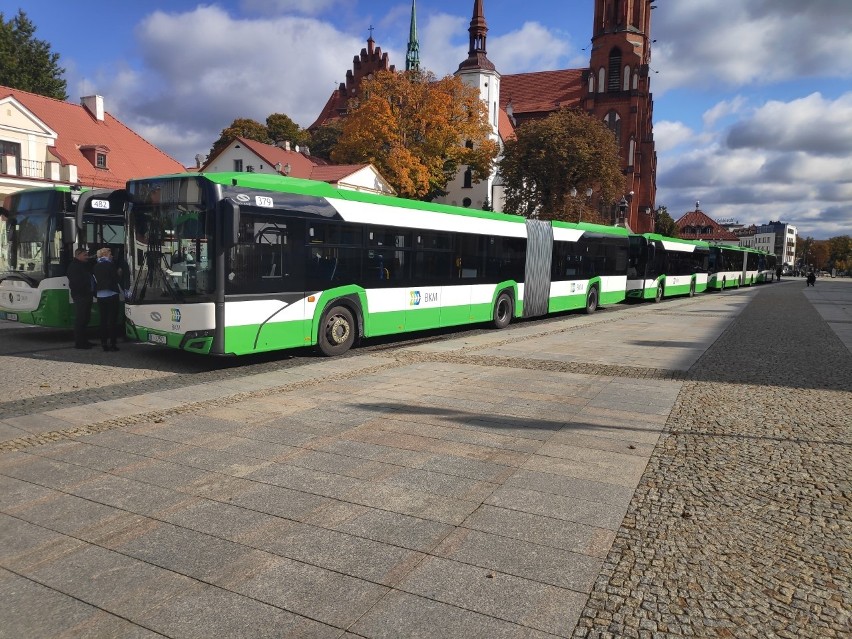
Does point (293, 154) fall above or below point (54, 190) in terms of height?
above

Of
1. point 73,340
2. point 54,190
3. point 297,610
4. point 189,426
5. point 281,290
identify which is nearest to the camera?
point 297,610

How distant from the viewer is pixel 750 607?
3.33 meters

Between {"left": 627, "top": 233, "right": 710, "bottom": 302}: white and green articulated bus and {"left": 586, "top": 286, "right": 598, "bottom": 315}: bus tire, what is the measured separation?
220 inches

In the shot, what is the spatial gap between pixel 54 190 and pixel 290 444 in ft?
30.7

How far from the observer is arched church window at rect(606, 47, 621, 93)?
249ft

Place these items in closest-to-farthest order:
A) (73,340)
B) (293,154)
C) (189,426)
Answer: (189,426) → (73,340) → (293,154)

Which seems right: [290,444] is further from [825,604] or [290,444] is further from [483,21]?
[483,21]

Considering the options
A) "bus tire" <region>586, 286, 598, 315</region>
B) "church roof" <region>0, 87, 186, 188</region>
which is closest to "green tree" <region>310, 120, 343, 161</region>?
"church roof" <region>0, 87, 186, 188</region>

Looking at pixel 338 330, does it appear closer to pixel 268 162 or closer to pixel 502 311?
pixel 502 311

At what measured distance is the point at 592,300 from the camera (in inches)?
897

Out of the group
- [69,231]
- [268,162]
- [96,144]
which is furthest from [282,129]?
[69,231]

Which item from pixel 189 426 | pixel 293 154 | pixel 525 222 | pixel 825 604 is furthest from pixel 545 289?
pixel 293 154

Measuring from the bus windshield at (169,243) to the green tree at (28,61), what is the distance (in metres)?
52.0

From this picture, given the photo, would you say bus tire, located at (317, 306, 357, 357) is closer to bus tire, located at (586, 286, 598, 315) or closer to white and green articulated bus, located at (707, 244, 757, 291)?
bus tire, located at (586, 286, 598, 315)
